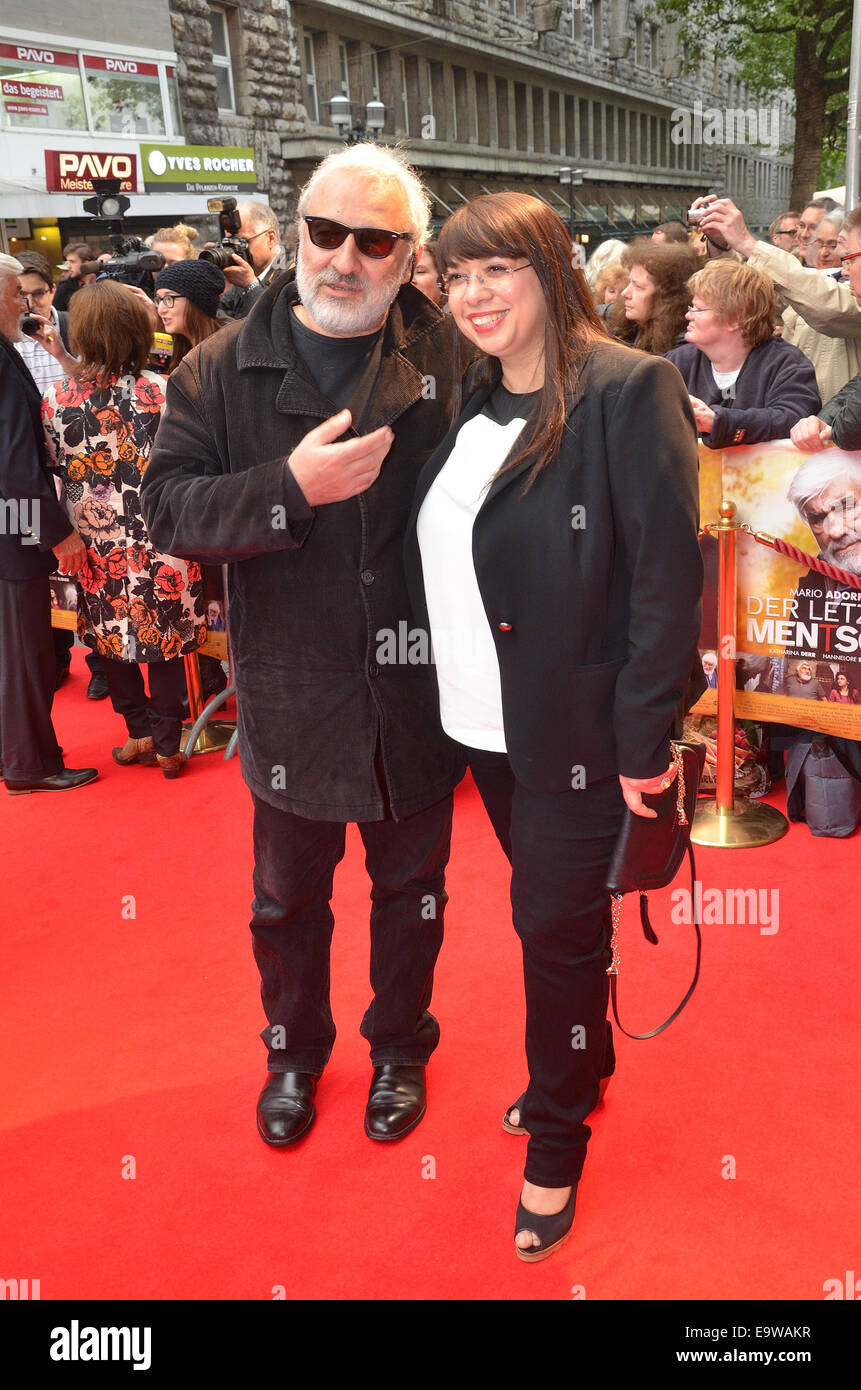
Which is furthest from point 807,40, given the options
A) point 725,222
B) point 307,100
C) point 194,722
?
point 194,722

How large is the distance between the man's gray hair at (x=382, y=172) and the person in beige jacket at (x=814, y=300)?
2.23m

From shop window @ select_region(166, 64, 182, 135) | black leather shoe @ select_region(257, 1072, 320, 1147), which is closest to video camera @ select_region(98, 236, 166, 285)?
black leather shoe @ select_region(257, 1072, 320, 1147)

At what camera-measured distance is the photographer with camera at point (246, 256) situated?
6426mm

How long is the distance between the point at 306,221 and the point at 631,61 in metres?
47.3

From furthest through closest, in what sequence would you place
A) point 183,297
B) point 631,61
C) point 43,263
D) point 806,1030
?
point 631,61
point 43,263
point 183,297
point 806,1030

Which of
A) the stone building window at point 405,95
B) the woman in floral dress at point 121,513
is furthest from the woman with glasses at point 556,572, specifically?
the stone building window at point 405,95

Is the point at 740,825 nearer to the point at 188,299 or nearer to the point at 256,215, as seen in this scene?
the point at 188,299

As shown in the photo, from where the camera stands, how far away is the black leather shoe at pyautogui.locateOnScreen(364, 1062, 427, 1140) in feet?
9.37

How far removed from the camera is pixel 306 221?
2305mm

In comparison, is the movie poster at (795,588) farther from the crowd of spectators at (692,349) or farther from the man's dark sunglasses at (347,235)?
the man's dark sunglasses at (347,235)

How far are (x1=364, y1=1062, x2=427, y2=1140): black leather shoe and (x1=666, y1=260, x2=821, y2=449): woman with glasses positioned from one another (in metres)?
2.48

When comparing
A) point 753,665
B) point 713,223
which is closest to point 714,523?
point 753,665

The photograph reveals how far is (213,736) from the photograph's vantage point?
223 inches
